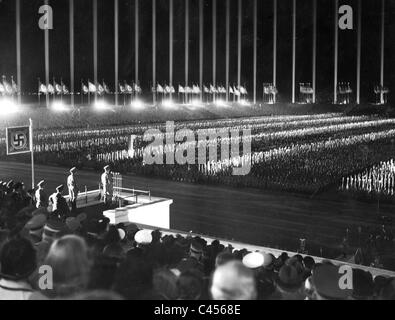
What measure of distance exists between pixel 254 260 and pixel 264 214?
910 centimetres

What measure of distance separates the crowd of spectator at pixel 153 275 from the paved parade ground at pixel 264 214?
20.8 ft

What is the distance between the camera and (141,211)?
1293 centimetres

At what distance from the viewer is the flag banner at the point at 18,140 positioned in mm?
12828

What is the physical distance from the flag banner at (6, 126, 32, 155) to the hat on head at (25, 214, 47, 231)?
5.32 m

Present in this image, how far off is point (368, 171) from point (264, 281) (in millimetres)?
17447

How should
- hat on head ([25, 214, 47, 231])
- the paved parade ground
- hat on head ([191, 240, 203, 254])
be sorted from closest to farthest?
hat on head ([191, 240, 203, 254]) < hat on head ([25, 214, 47, 231]) < the paved parade ground

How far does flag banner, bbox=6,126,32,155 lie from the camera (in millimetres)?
12828

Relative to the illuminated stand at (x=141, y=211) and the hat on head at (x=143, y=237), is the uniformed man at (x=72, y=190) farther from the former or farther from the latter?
the hat on head at (x=143, y=237)

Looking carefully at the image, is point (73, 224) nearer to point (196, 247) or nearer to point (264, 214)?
point (196, 247)

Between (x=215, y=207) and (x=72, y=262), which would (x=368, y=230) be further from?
(x=72, y=262)

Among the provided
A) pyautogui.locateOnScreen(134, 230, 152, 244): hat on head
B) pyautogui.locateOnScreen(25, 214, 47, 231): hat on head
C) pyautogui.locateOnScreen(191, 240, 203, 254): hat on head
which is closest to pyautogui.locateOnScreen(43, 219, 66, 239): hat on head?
pyautogui.locateOnScreen(25, 214, 47, 231): hat on head

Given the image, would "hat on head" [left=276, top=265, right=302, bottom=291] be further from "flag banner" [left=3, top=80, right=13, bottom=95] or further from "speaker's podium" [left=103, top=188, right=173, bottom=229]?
"flag banner" [left=3, top=80, right=13, bottom=95]

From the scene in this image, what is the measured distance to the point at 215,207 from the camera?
16.7 meters

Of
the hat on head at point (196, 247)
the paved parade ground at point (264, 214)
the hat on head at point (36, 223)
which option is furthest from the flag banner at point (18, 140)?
the hat on head at point (196, 247)
